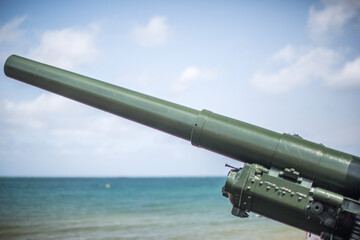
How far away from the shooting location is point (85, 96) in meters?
5.75

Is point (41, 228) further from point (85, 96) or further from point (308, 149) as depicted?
point (308, 149)

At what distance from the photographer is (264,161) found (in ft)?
16.4

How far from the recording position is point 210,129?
17.3 feet

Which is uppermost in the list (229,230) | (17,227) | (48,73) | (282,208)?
(48,73)

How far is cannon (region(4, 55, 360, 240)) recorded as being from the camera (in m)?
4.48

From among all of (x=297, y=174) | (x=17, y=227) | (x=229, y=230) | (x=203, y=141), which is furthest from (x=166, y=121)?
(x=17, y=227)

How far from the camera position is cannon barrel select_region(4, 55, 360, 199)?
15.6 feet

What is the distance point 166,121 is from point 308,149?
208 cm

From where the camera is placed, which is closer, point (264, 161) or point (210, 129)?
point (264, 161)

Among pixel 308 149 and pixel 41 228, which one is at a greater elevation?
pixel 308 149

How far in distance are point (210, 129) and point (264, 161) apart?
0.90 meters

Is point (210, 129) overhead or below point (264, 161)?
overhead

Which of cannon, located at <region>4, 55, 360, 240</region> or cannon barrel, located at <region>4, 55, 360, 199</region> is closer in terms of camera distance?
cannon, located at <region>4, 55, 360, 240</region>

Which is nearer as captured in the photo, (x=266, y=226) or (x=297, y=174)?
(x=297, y=174)
